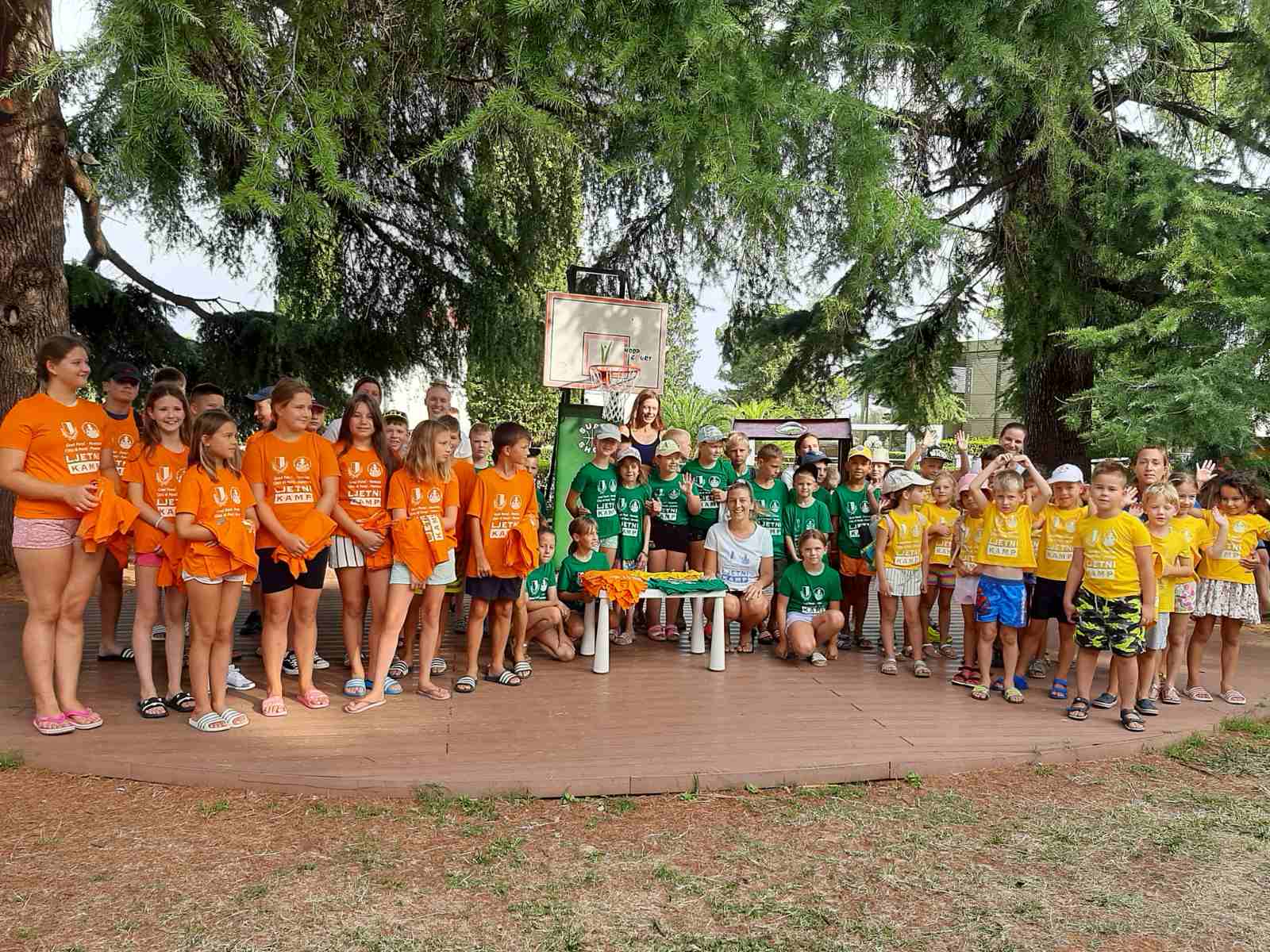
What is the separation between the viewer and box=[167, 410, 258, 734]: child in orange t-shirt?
13.9 feet

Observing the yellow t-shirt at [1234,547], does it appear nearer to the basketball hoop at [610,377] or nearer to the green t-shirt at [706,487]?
Answer: the green t-shirt at [706,487]

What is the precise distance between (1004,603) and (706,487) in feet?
7.91

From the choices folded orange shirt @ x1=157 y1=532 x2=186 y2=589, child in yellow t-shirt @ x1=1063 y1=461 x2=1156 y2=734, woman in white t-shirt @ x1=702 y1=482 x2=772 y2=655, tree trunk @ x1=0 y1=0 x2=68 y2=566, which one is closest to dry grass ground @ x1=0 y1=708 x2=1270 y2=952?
child in yellow t-shirt @ x1=1063 y1=461 x2=1156 y2=734

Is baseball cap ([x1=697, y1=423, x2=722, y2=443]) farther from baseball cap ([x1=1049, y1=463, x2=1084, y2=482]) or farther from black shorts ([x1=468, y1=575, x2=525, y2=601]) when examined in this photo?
baseball cap ([x1=1049, y1=463, x2=1084, y2=482])

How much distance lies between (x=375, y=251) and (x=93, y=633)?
207 inches

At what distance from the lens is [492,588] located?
5297 mm

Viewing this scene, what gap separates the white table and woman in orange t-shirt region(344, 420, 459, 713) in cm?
118

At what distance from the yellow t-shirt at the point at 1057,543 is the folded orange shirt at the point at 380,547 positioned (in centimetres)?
414

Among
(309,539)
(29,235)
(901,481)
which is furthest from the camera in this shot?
(29,235)

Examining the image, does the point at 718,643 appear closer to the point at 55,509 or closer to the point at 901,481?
the point at 901,481

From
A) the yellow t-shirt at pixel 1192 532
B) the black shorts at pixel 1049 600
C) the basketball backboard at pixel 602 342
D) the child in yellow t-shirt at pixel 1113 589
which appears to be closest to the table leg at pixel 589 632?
the basketball backboard at pixel 602 342

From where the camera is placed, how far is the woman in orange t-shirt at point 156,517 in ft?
15.0

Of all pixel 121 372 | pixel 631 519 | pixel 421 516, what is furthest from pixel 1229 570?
pixel 121 372

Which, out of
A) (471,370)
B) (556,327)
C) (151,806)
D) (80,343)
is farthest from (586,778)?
(471,370)
